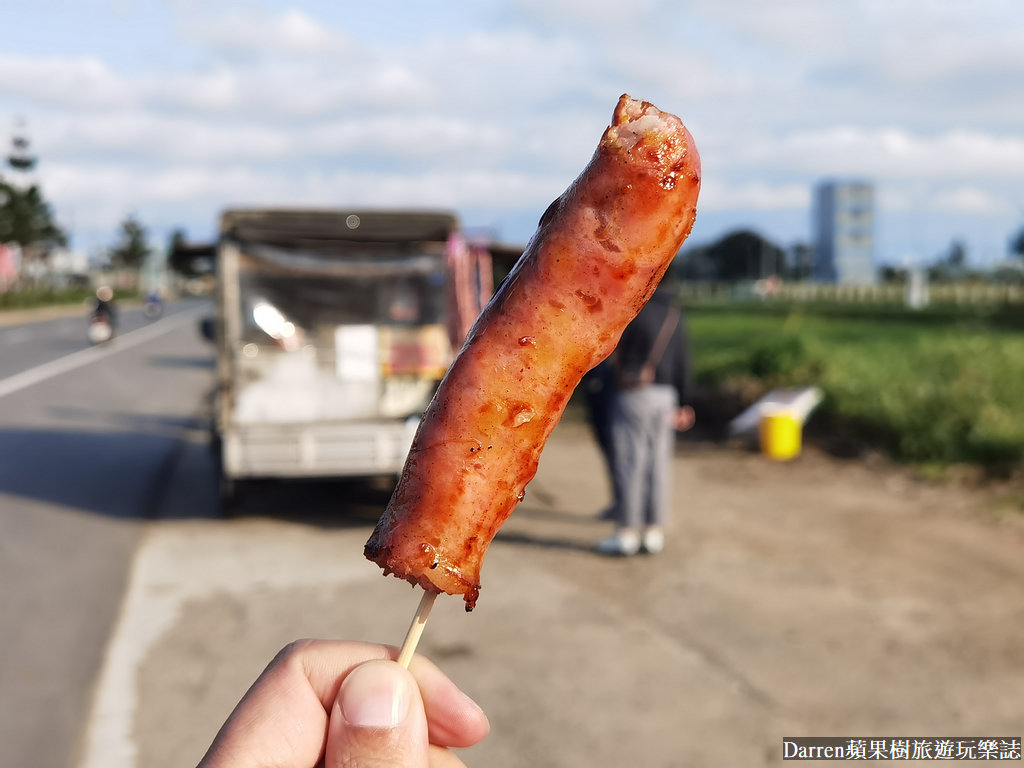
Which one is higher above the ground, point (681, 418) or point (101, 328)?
point (681, 418)

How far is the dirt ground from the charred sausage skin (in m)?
2.87

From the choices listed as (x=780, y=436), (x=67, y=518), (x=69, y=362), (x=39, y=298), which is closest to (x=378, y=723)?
(x=67, y=518)

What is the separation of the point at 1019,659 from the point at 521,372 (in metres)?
4.92

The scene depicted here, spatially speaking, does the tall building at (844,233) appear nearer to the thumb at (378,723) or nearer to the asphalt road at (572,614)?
the asphalt road at (572,614)

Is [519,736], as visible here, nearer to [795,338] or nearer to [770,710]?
[770,710]

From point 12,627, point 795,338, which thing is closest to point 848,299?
point 795,338

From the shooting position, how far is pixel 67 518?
916 centimetres

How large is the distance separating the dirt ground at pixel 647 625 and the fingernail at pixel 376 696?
2.97 meters

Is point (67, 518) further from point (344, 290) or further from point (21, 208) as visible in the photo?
point (21, 208)

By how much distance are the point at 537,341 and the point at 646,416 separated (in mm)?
5825

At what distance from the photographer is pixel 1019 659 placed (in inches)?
222

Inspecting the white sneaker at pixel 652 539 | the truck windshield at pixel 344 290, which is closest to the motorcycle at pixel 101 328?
the truck windshield at pixel 344 290

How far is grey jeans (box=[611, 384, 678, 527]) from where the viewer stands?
301 inches

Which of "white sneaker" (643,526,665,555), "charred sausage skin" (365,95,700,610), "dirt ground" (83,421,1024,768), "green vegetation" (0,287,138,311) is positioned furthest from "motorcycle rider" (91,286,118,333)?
"green vegetation" (0,287,138,311)
